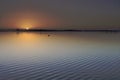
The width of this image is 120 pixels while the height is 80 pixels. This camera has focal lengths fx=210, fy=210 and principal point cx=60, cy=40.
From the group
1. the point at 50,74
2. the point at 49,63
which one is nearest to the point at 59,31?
the point at 49,63

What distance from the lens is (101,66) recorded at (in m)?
4.48

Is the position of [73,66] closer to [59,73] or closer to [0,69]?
[59,73]

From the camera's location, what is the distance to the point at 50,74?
3.74 metres

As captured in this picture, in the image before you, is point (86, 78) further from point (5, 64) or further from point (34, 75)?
point (5, 64)

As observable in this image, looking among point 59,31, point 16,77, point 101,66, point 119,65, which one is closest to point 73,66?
point 101,66

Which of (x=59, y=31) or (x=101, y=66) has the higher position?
(x=59, y=31)

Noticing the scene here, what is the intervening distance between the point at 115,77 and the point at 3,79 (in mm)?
1839

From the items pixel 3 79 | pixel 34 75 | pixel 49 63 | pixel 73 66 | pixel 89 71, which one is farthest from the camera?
pixel 49 63

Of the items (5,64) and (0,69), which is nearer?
(0,69)

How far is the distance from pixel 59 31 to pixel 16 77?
41.9 feet

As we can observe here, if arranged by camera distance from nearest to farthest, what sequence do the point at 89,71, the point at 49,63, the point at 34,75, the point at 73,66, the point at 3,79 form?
the point at 3,79 → the point at 34,75 → the point at 89,71 → the point at 73,66 → the point at 49,63

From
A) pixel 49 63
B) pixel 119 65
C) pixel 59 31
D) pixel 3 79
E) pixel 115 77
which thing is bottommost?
pixel 115 77

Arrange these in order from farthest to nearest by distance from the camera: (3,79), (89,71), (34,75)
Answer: (89,71) → (34,75) → (3,79)

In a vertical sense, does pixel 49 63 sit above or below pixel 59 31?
below
